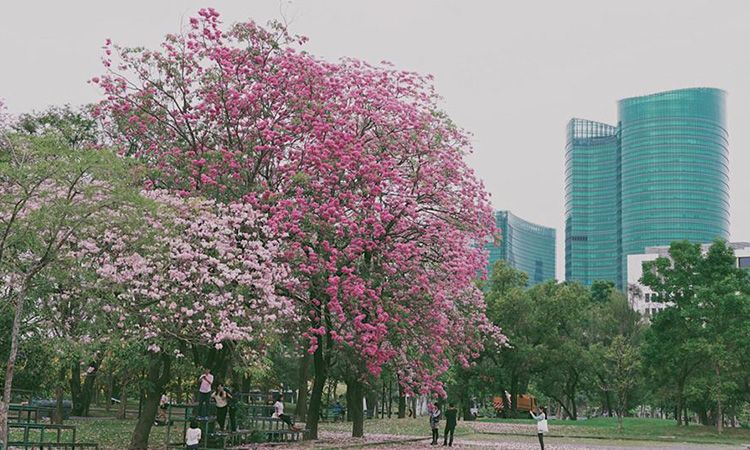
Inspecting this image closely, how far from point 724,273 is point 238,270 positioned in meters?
36.9

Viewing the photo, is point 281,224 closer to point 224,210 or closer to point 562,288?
point 224,210

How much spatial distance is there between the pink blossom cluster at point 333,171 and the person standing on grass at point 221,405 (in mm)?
3720

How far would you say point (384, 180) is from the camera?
1085 inches

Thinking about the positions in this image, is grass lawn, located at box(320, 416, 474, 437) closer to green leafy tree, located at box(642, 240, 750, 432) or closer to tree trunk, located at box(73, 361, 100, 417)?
tree trunk, located at box(73, 361, 100, 417)

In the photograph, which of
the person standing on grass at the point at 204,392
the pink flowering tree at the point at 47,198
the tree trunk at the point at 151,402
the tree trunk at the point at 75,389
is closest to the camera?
the pink flowering tree at the point at 47,198

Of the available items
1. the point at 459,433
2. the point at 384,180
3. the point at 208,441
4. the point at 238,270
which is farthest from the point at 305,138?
the point at 459,433

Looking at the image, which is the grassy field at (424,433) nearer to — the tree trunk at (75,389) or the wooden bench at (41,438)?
the tree trunk at (75,389)

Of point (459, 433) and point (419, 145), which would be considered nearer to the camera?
point (419, 145)

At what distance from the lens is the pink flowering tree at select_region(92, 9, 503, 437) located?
2625 centimetres

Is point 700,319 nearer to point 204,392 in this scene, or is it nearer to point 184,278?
point 204,392

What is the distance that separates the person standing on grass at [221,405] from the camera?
24281 millimetres

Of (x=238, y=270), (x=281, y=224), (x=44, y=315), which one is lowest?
(x=44, y=315)

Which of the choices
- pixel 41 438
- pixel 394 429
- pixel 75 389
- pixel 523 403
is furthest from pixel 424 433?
pixel 523 403

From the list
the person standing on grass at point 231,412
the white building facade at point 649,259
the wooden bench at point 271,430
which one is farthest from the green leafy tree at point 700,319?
the white building facade at point 649,259
